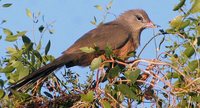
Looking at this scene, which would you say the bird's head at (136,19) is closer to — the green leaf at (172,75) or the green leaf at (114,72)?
the green leaf at (172,75)

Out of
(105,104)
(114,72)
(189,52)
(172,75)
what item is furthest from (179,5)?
(105,104)

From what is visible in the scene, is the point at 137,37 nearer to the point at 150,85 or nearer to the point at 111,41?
the point at 111,41

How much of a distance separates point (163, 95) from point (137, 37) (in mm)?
3407

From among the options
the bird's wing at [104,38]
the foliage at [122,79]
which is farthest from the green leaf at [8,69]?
the bird's wing at [104,38]

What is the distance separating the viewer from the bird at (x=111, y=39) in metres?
5.54

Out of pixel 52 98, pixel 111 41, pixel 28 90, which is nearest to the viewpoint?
pixel 52 98

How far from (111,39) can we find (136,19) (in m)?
1.04

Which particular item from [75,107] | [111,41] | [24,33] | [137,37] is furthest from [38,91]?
[137,37]

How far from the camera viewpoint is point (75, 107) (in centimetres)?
340

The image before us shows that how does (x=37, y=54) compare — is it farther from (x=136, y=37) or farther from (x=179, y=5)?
(x=136, y=37)

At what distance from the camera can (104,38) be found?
628 centimetres

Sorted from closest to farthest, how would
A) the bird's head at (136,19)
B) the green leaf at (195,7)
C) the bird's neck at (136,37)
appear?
1. the green leaf at (195,7)
2. the bird's neck at (136,37)
3. the bird's head at (136,19)

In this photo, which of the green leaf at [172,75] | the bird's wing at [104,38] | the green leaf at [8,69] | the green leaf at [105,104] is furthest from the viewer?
the bird's wing at [104,38]

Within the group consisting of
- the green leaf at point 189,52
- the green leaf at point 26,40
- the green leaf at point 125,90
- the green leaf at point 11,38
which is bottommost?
the green leaf at point 125,90
